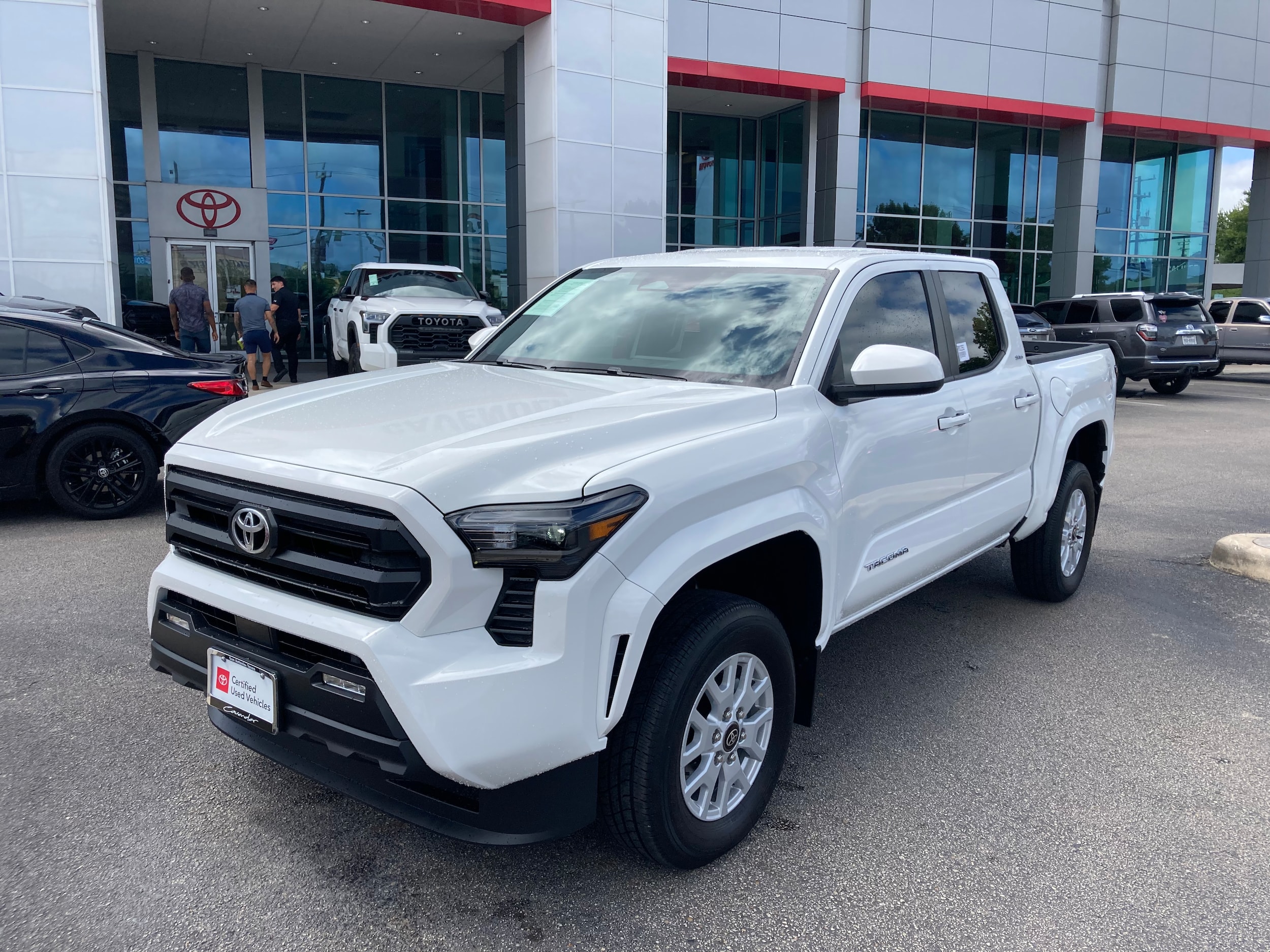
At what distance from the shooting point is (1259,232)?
109 feet

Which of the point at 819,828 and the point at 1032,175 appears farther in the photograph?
the point at 1032,175

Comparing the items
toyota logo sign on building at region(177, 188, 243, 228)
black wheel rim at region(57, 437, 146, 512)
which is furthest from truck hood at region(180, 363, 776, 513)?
toyota logo sign on building at region(177, 188, 243, 228)

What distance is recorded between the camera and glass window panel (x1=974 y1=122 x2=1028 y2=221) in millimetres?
29719

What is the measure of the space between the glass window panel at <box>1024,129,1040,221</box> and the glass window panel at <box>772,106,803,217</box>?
7.92 m

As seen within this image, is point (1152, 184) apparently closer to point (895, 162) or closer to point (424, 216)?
point (895, 162)

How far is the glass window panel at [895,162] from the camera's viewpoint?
27953 mm

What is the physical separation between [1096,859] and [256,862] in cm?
261

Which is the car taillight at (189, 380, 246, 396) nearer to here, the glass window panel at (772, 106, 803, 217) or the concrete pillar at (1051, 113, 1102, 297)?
the glass window panel at (772, 106, 803, 217)

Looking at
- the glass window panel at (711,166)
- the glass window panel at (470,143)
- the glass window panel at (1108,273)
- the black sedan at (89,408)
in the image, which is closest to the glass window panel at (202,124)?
the glass window panel at (470,143)

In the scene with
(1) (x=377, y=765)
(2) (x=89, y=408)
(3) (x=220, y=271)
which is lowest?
(1) (x=377, y=765)

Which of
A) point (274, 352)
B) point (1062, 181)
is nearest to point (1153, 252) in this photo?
point (1062, 181)

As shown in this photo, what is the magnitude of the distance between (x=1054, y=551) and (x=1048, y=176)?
28852 mm

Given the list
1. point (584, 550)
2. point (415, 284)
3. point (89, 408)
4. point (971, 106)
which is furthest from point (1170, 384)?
point (584, 550)

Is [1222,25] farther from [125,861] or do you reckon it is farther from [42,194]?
[125,861]
